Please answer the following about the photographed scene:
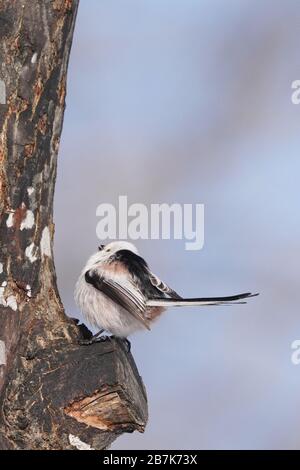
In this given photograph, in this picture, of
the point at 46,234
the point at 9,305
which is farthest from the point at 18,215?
the point at 9,305

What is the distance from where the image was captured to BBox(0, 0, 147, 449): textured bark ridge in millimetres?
1711

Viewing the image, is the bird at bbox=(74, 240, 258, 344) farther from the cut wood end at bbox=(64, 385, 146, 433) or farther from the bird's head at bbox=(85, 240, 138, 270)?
the cut wood end at bbox=(64, 385, 146, 433)

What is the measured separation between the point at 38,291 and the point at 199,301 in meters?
0.39

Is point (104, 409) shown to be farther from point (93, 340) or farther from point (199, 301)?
point (199, 301)

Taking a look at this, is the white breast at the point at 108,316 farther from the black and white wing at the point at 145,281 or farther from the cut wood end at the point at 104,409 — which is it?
the cut wood end at the point at 104,409

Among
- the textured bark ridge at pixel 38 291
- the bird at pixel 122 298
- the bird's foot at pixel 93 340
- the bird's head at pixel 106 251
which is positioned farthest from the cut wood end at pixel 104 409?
the bird's head at pixel 106 251

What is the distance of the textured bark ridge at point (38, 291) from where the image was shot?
171 centimetres

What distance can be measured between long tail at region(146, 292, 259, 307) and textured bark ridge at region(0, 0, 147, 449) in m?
0.23

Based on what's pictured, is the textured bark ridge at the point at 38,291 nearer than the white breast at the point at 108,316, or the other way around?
the textured bark ridge at the point at 38,291

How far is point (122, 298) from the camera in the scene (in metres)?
2.01

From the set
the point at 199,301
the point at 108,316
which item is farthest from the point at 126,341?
the point at 199,301

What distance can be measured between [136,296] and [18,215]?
16.2 inches

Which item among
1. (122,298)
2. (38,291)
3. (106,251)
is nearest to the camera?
(38,291)
